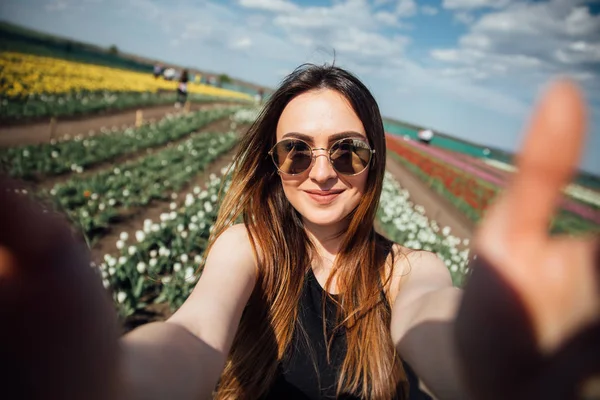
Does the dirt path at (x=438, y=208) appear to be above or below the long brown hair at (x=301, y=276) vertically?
below

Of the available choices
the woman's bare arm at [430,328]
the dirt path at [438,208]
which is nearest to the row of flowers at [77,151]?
the woman's bare arm at [430,328]

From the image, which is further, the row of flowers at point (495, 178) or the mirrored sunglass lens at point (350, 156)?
the mirrored sunglass lens at point (350, 156)

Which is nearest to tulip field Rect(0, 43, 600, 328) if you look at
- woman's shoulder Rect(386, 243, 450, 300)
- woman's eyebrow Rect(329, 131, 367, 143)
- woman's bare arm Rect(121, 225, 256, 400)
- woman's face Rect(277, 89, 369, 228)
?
woman's bare arm Rect(121, 225, 256, 400)

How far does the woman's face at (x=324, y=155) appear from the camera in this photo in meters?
1.87

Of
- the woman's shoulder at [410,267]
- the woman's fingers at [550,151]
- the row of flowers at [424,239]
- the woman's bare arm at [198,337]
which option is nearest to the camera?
the woman's fingers at [550,151]

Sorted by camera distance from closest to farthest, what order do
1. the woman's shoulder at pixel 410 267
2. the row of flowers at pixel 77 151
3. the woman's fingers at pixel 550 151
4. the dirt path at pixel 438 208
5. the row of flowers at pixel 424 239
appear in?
the woman's fingers at pixel 550 151 < the woman's shoulder at pixel 410 267 < the row of flowers at pixel 424 239 < the row of flowers at pixel 77 151 < the dirt path at pixel 438 208

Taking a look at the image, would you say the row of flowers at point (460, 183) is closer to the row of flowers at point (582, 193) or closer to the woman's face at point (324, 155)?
the row of flowers at point (582, 193)

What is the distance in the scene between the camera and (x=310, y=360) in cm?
175

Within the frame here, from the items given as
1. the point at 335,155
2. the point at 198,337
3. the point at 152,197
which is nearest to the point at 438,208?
the point at 152,197

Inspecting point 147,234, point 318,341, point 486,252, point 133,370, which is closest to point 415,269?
point 318,341

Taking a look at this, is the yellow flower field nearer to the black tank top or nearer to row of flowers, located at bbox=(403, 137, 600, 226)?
the black tank top

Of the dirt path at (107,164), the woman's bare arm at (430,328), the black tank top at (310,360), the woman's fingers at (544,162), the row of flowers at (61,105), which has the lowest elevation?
the dirt path at (107,164)

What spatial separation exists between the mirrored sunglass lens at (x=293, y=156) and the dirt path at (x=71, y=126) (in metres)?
4.73

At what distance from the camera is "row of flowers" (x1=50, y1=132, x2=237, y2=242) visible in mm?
5445
